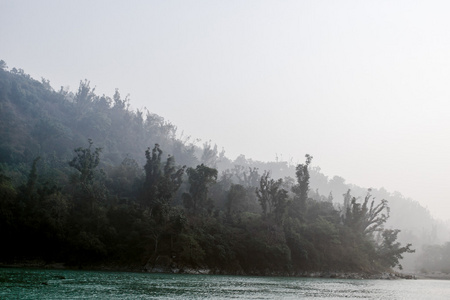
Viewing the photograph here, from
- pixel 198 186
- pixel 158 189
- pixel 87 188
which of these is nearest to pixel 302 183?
pixel 198 186

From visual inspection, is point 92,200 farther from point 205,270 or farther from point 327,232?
point 327,232

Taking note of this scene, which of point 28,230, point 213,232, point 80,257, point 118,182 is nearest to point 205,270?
point 213,232

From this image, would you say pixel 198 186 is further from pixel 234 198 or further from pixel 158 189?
pixel 234 198

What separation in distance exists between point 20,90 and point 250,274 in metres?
97.6

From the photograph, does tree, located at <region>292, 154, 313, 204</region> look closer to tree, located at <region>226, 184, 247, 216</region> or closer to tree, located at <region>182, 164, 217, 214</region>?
tree, located at <region>226, 184, 247, 216</region>

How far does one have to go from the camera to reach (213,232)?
248 feet

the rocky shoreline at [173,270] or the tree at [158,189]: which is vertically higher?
the tree at [158,189]

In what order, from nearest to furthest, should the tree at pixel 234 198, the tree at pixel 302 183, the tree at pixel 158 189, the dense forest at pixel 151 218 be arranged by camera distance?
the dense forest at pixel 151 218, the tree at pixel 158 189, the tree at pixel 234 198, the tree at pixel 302 183

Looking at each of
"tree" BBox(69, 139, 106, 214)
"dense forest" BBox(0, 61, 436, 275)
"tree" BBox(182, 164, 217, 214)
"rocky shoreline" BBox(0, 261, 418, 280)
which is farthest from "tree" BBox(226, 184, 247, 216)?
"tree" BBox(69, 139, 106, 214)

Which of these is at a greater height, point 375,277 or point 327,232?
point 327,232

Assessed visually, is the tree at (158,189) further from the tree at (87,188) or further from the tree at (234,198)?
the tree at (234,198)

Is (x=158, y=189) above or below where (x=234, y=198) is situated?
below

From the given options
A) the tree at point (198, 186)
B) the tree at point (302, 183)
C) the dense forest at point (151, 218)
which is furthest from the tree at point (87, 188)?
the tree at point (302, 183)

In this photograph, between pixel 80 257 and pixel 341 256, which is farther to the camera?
pixel 341 256
